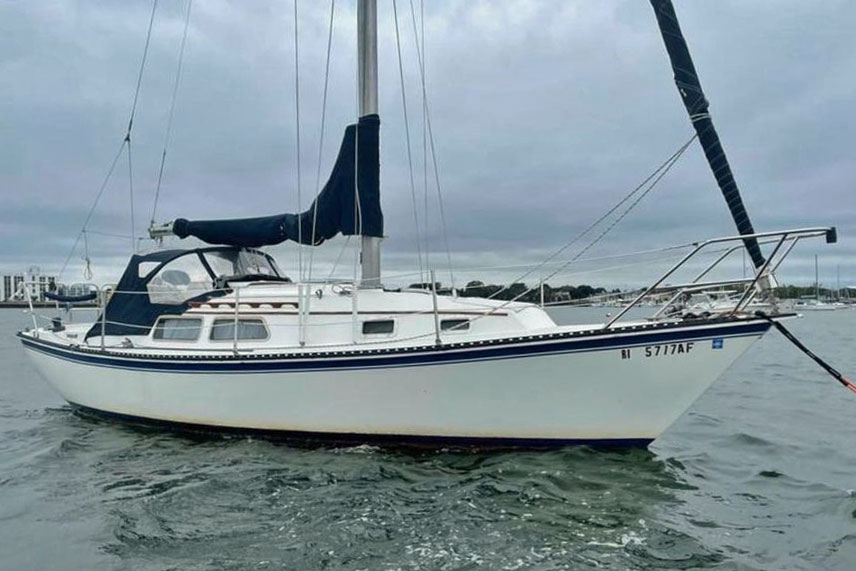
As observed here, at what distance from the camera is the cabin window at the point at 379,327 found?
333 inches

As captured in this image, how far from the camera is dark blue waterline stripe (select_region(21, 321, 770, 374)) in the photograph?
680cm

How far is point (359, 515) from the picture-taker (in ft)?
19.6

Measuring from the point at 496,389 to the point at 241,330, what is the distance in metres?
3.87

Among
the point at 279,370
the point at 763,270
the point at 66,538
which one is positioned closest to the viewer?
the point at 66,538

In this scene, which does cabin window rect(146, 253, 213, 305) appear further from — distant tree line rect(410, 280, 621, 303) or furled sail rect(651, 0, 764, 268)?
furled sail rect(651, 0, 764, 268)

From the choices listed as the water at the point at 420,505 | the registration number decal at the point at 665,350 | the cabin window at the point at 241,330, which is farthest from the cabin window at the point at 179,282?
the registration number decal at the point at 665,350

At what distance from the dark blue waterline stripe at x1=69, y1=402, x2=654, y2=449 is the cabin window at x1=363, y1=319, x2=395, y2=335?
1.34 meters

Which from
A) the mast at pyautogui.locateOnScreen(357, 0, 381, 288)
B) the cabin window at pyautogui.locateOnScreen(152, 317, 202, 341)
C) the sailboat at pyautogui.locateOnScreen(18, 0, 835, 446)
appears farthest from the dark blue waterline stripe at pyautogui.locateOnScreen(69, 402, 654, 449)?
the mast at pyautogui.locateOnScreen(357, 0, 381, 288)

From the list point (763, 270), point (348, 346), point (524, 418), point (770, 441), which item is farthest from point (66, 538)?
point (770, 441)

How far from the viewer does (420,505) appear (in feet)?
20.3

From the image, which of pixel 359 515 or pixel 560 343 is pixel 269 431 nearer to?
pixel 359 515

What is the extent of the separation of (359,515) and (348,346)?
2.40 meters

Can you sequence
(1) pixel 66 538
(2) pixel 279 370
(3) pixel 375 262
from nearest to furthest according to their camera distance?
A: (1) pixel 66 538
(2) pixel 279 370
(3) pixel 375 262

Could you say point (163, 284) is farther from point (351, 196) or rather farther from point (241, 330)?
point (351, 196)
